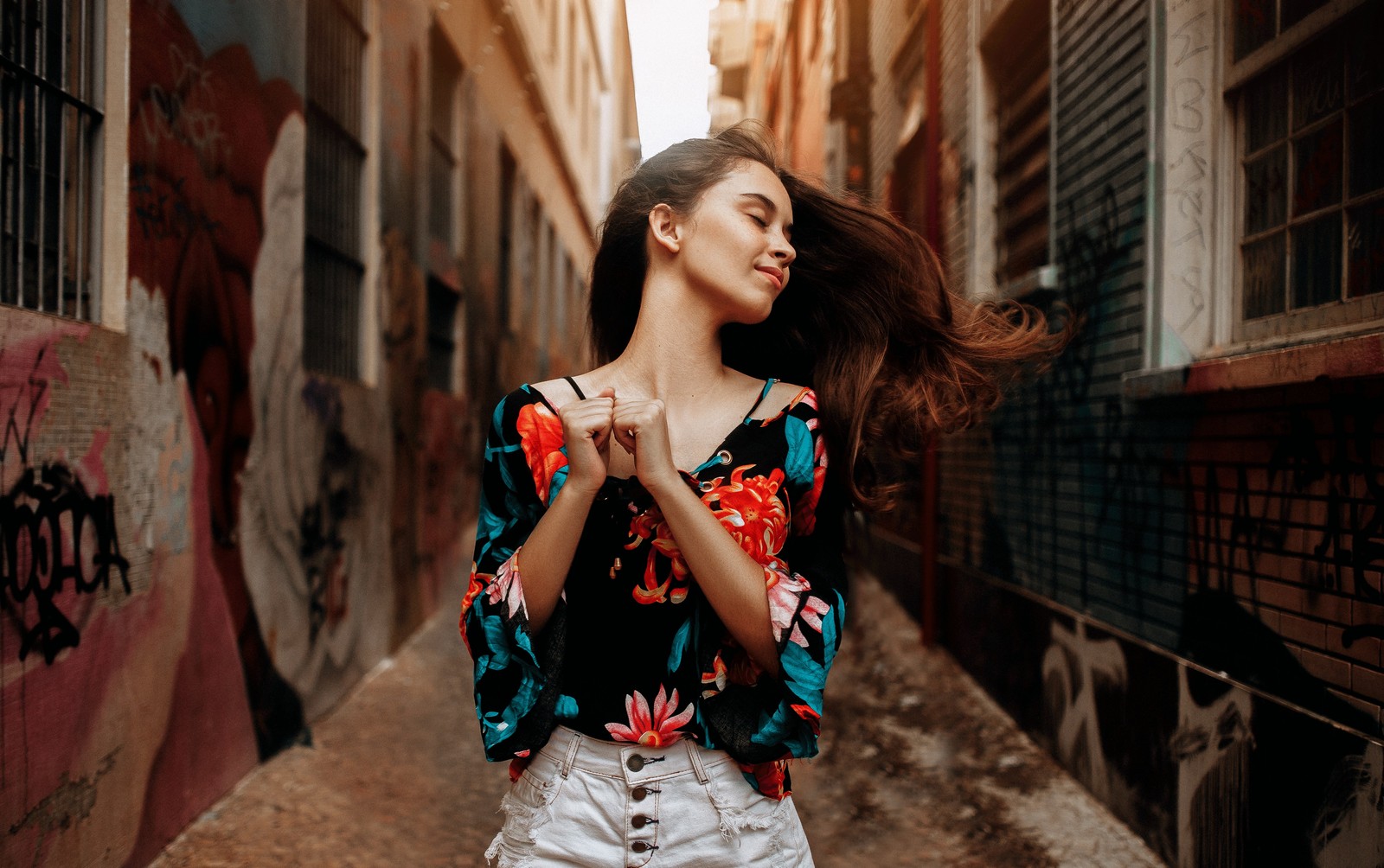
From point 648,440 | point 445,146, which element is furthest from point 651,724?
point 445,146

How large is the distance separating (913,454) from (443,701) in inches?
175

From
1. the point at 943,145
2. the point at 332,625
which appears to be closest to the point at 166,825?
the point at 332,625

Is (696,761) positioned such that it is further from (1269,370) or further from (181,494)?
(181,494)

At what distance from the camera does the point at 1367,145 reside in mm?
2814

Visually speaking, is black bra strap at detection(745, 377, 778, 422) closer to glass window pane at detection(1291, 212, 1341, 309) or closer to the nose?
the nose

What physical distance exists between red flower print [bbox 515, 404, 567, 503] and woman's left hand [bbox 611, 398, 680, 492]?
16cm

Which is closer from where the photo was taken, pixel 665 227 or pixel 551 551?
pixel 551 551

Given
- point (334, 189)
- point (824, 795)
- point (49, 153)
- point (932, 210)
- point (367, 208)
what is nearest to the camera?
point (49, 153)

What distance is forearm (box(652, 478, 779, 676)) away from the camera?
5.25 ft

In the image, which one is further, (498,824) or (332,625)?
(332,625)

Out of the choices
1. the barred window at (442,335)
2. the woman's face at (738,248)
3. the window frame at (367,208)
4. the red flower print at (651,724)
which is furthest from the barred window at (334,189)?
the red flower print at (651,724)

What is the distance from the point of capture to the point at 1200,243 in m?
3.63

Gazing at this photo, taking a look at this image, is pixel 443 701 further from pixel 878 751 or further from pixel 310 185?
pixel 310 185

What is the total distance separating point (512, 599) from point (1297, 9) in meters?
3.06
